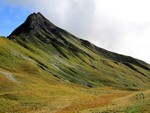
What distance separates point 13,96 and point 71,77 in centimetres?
8293

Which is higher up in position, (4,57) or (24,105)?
(4,57)

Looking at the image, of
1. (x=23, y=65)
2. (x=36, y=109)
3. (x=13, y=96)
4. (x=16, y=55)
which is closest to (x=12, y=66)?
(x=23, y=65)

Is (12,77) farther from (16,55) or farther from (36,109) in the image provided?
(16,55)

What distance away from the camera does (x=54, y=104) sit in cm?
6344

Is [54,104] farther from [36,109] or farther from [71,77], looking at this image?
[71,77]

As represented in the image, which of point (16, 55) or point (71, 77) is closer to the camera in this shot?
point (16, 55)

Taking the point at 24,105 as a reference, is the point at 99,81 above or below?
above

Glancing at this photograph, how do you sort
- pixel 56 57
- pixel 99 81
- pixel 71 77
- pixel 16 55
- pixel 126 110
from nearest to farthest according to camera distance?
pixel 126 110 < pixel 16 55 < pixel 71 77 < pixel 99 81 < pixel 56 57

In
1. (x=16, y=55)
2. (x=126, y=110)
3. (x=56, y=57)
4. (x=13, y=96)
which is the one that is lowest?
(x=126, y=110)

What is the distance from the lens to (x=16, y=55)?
13875 centimetres

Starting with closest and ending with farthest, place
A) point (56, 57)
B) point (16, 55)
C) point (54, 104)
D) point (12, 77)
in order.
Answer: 1. point (54, 104)
2. point (12, 77)
3. point (16, 55)
4. point (56, 57)

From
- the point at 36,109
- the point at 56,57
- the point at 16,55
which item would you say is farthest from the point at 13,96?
the point at 56,57

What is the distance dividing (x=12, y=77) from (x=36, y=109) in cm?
3485

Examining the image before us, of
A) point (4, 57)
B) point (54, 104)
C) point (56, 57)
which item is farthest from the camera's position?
point (56, 57)
